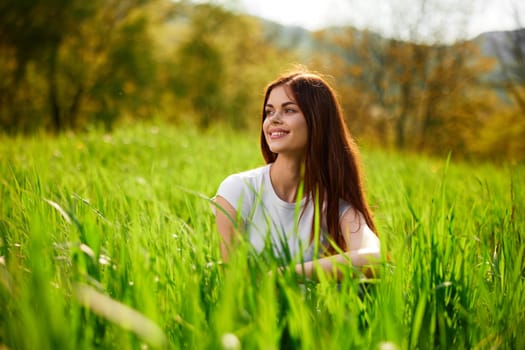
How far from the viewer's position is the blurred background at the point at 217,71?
20.0m

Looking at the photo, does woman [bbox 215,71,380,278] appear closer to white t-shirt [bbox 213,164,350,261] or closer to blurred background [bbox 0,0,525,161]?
white t-shirt [bbox 213,164,350,261]

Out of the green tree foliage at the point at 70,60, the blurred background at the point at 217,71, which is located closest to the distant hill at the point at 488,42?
the blurred background at the point at 217,71

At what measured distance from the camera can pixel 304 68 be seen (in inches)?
100

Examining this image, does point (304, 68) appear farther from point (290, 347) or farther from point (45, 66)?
point (45, 66)

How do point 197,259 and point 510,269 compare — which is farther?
point 510,269

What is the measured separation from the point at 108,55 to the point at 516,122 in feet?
65.2

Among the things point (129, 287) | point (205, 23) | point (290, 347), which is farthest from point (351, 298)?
point (205, 23)

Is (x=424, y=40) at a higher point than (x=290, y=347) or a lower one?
higher

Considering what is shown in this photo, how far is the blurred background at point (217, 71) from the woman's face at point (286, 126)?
1529 centimetres

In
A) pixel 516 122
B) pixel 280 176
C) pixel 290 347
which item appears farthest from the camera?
pixel 516 122

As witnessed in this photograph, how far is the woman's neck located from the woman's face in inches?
2.1

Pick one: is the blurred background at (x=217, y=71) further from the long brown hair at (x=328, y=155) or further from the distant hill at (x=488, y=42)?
the long brown hair at (x=328, y=155)

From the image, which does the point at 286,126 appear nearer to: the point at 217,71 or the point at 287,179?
the point at 287,179

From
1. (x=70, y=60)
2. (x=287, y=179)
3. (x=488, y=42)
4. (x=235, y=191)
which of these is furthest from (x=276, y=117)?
(x=70, y=60)
